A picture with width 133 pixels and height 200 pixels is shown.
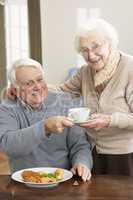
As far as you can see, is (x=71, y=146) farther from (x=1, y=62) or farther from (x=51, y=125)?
(x=1, y=62)

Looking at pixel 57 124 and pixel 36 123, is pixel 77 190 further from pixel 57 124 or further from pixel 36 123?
pixel 36 123

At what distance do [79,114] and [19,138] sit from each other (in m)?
0.29

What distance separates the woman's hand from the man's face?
0.93 feet

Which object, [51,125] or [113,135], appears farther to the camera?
[113,135]

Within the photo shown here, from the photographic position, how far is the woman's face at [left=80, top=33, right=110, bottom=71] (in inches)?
74.8

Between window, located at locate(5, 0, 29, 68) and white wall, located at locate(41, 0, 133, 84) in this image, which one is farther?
window, located at locate(5, 0, 29, 68)

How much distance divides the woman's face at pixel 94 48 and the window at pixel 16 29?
455 cm

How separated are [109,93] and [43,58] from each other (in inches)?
99.4

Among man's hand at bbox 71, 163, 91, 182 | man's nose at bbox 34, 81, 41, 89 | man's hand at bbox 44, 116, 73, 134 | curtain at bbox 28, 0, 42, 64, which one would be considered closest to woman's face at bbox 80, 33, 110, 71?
man's nose at bbox 34, 81, 41, 89

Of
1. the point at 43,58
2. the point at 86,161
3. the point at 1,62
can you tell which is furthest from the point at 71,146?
the point at 1,62

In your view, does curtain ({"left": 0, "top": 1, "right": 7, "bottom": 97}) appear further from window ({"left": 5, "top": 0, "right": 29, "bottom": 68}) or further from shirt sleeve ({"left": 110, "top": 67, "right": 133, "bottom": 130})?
shirt sleeve ({"left": 110, "top": 67, "right": 133, "bottom": 130})

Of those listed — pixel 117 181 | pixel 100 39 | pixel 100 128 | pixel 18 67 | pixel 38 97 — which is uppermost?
pixel 100 39

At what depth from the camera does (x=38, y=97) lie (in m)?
1.92

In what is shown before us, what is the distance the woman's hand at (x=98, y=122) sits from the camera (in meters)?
1.79
